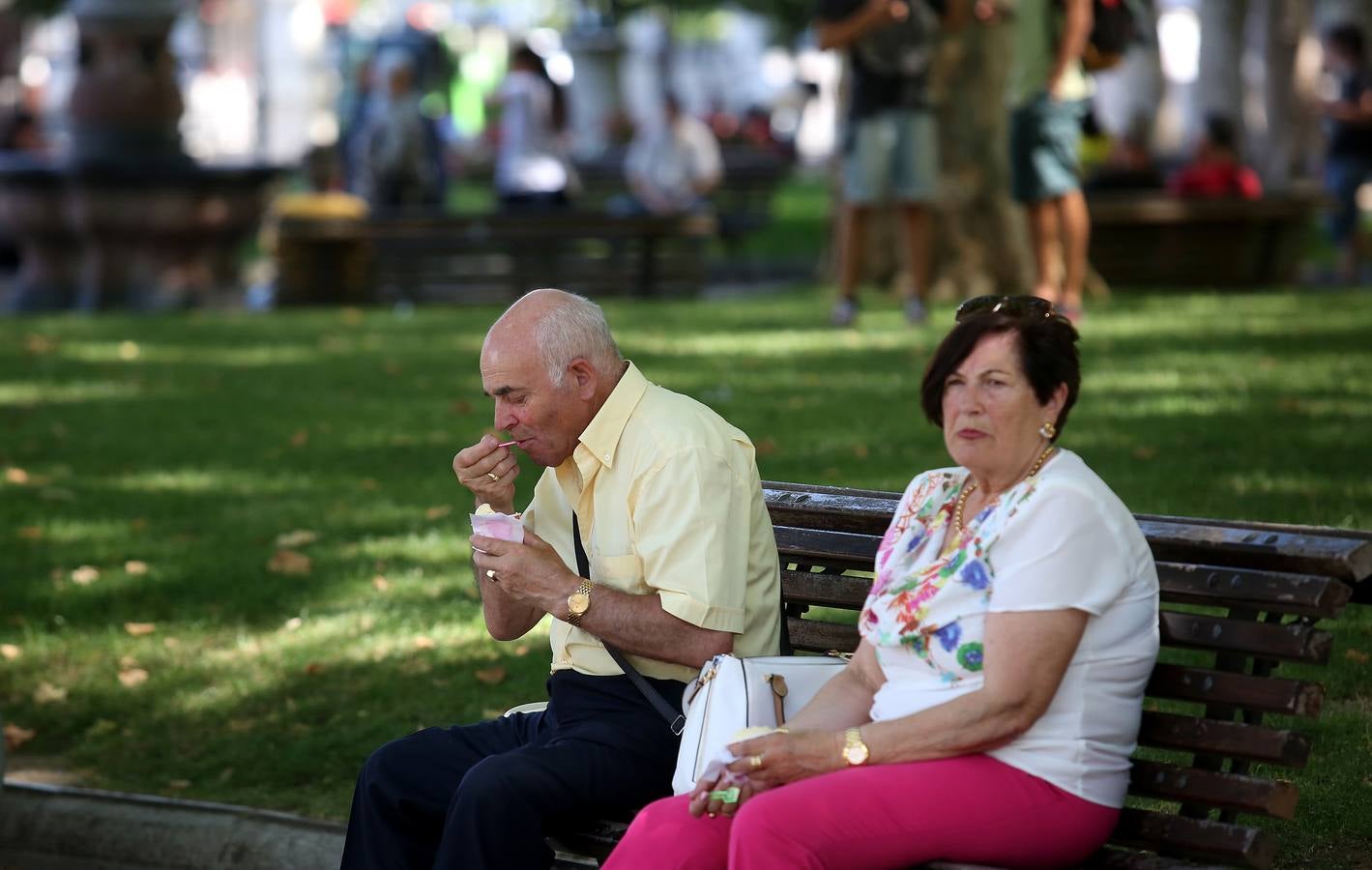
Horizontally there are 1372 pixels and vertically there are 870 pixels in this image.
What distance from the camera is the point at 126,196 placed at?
54.2 ft

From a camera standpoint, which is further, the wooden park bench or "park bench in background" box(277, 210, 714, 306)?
"park bench in background" box(277, 210, 714, 306)

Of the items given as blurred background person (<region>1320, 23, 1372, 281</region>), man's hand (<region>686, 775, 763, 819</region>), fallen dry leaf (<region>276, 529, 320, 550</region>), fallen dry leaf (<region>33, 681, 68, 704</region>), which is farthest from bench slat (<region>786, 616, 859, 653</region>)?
blurred background person (<region>1320, 23, 1372, 281</region>)

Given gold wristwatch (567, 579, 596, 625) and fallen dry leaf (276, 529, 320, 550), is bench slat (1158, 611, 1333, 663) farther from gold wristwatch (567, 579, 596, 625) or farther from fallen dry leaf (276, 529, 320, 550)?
fallen dry leaf (276, 529, 320, 550)

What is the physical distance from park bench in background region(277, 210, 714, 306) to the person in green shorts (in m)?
4.98

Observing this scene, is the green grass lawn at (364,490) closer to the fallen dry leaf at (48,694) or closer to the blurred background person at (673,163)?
the fallen dry leaf at (48,694)

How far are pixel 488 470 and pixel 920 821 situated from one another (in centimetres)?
125

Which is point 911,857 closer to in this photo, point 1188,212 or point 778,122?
point 1188,212

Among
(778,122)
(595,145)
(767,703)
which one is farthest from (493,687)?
(778,122)

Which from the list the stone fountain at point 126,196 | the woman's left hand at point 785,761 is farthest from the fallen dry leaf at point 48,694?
the stone fountain at point 126,196

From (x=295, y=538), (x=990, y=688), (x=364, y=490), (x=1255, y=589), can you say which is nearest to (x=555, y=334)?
(x=990, y=688)

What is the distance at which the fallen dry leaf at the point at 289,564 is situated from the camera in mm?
6984

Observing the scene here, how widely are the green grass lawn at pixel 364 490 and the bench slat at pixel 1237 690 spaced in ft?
3.19

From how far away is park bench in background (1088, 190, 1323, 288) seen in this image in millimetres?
14438

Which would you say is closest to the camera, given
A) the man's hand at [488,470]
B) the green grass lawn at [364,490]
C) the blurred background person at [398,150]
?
the man's hand at [488,470]
